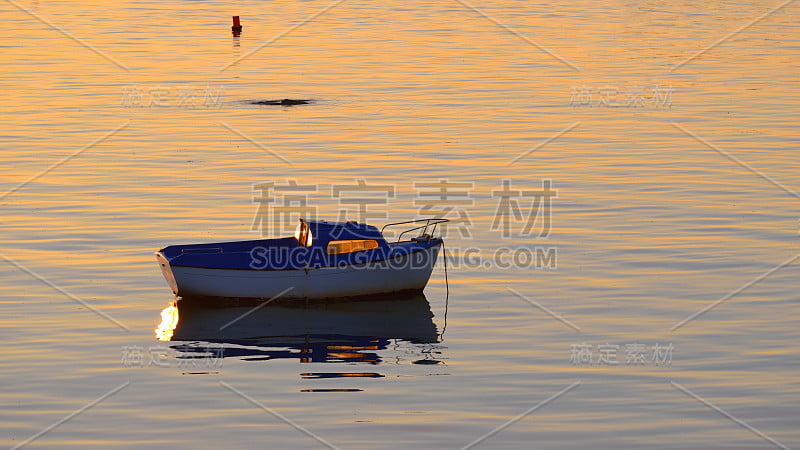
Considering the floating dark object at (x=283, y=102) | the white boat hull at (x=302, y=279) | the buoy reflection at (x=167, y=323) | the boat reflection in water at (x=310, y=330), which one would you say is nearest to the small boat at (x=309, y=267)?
the white boat hull at (x=302, y=279)

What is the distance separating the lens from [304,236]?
1444 inches

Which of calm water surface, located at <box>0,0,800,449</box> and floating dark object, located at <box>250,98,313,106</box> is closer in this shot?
calm water surface, located at <box>0,0,800,449</box>

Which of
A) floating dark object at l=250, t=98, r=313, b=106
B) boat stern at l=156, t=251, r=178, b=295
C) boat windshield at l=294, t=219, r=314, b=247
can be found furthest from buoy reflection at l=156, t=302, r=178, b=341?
floating dark object at l=250, t=98, r=313, b=106

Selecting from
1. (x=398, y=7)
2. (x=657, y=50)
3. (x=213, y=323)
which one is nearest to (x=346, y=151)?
(x=213, y=323)

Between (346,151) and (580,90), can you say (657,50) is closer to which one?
(580,90)

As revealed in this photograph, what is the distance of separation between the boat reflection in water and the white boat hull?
385 mm

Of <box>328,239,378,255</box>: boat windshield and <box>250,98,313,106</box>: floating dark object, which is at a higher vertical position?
<box>250,98,313,106</box>: floating dark object

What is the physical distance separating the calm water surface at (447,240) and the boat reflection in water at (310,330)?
0.36 feet

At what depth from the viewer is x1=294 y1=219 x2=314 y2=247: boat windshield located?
3619 centimetres

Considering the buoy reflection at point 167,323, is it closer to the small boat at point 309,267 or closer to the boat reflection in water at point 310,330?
the boat reflection in water at point 310,330

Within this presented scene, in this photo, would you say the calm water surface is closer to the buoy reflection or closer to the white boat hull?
the buoy reflection

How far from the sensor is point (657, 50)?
87688 mm

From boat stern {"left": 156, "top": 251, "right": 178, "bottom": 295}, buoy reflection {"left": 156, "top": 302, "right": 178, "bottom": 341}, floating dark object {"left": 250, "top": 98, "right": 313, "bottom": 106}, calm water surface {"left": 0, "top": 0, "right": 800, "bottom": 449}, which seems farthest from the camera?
floating dark object {"left": 250, "top": 98, "right": 313, "bottom": 106}

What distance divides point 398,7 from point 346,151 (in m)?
67.7
